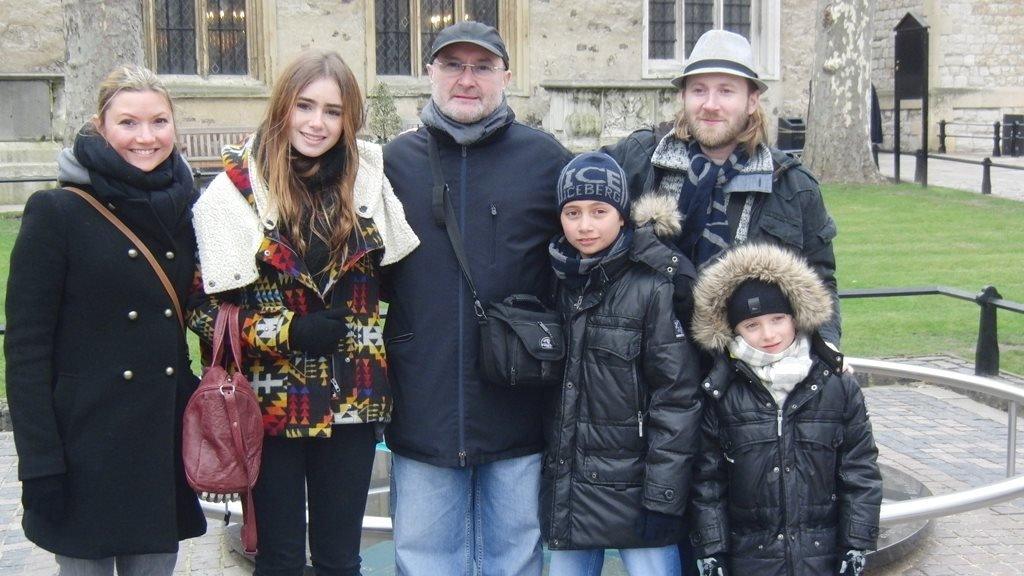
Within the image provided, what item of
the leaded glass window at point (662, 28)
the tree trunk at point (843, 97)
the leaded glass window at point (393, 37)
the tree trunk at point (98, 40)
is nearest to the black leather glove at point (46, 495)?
the tree trunk at point (98, 40)

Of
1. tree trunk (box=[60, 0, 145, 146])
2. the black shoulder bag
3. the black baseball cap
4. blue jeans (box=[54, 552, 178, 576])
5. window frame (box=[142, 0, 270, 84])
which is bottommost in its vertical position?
blue jeans (box=[54, 552, 178, 576])

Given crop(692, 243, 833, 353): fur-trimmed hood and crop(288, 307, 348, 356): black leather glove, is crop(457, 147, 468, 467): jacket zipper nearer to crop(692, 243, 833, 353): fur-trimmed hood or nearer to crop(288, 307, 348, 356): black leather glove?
crop(288, 307, 348, 356): black leather glove

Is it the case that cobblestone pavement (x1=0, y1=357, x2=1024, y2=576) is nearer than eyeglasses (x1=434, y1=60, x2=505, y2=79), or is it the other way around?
eyeglasses (x1=434, y1=60, x2=505, y2=79)

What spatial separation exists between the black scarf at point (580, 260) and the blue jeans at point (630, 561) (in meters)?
0.85

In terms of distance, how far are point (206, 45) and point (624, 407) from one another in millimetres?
19415

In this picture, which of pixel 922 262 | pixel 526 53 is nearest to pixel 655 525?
pixel 922 262

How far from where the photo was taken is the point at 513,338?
142 inches

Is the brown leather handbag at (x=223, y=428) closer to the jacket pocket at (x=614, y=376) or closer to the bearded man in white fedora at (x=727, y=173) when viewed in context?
the jacket pocket at (x=614, y=376)

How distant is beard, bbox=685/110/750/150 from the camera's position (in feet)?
12.4

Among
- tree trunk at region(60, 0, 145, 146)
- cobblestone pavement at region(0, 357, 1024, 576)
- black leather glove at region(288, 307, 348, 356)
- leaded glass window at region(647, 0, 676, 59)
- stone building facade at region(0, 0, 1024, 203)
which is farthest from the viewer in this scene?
leaded glass window at region(647, 0, 676, 59)

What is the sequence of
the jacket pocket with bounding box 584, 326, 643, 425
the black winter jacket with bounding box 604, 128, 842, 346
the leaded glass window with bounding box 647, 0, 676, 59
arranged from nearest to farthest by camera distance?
the jacket pocket with bounding box 584, 326, 643, 425 → the black winter jacket with bounding box 604, 128, 842, 346 → the leaded glass window with bounding box 647, 0, 676, 59

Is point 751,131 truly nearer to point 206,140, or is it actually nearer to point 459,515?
point 459,515

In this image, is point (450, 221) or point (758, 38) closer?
point (450, 221)

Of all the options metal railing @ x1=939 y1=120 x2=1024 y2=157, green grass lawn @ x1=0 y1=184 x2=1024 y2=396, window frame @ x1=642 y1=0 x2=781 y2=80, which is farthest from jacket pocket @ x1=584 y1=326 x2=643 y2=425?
metal railing @ x1=939 y1=120 x2=1024 y2=157
